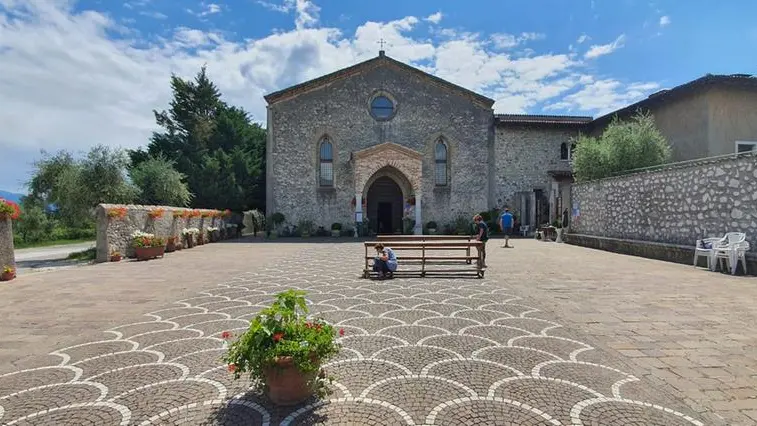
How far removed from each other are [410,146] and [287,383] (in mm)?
22666

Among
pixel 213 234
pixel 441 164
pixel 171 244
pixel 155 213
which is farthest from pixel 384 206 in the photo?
pixel 155 213

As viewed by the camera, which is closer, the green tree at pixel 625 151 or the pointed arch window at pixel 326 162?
the green tree at pixel 625 151

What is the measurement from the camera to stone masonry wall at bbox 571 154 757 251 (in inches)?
394

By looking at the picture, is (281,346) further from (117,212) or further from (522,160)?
(522,160)

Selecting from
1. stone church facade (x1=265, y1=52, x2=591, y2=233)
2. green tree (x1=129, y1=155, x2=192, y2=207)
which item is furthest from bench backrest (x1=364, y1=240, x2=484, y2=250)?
green tree (x1=129, y1=155, x2=192, y2=207)

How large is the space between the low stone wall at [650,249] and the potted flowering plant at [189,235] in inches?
701

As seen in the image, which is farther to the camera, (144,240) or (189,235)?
(189,235)

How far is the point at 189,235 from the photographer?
59.4 feet

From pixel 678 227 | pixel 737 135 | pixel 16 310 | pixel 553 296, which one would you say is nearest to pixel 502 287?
pixel 553 296

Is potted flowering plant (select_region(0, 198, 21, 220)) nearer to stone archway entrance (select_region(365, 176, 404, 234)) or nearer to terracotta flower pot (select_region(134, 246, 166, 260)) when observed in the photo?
terracotta flower pot (select_region(134, 246, 166, 260))

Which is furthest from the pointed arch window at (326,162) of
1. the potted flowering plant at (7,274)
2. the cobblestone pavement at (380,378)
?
the cobblestone pavement at (380,378)

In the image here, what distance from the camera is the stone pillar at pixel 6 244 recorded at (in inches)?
365

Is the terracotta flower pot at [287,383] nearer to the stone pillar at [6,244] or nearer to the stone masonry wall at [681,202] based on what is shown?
the stone pillar at [6,244]

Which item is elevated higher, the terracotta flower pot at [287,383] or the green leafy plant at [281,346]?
the green leafy plant at [281,346]
